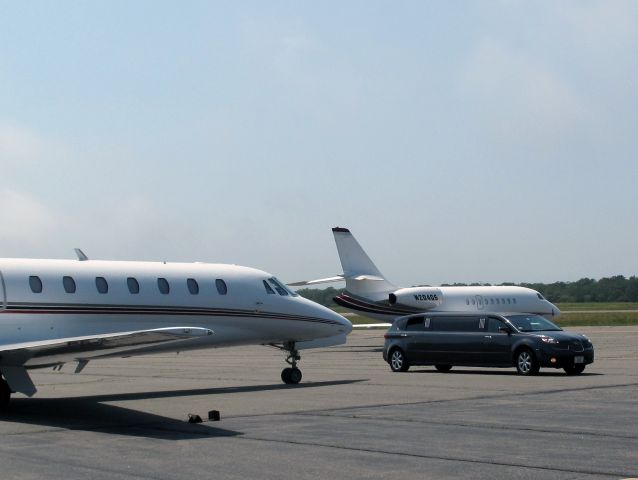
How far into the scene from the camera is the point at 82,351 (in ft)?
55.8

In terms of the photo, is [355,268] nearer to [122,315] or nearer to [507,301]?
[507,301]

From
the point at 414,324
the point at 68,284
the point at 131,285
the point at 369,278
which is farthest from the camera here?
the point at 369,278

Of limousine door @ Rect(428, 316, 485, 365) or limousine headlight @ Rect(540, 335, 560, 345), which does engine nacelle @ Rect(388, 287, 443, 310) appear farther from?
limousine headlight @ Rect(540, 335, 560, 345)

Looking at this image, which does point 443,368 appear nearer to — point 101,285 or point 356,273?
point 101,285

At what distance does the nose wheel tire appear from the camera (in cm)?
2395

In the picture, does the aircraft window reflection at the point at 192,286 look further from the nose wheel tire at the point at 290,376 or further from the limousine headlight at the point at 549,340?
the limousine headlight at the point at 549,340

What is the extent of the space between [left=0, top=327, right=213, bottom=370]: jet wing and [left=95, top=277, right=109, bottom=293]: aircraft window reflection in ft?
8.34

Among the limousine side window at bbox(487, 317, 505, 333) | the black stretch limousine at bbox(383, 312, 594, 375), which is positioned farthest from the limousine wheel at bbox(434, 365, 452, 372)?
the limousine side window at bbox(487, 317, 505, 333)

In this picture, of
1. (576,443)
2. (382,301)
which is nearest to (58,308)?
(576,443)

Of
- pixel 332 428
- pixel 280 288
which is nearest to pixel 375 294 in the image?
pixel 280 288

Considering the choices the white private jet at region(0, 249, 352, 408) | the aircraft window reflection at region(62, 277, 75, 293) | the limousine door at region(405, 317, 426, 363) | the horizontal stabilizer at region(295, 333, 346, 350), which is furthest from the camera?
the limousine door at region(405, 317, 426, 363)

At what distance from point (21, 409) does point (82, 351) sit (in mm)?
2465

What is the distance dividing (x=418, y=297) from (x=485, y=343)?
73.3 ft

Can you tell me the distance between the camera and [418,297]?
4891cm
